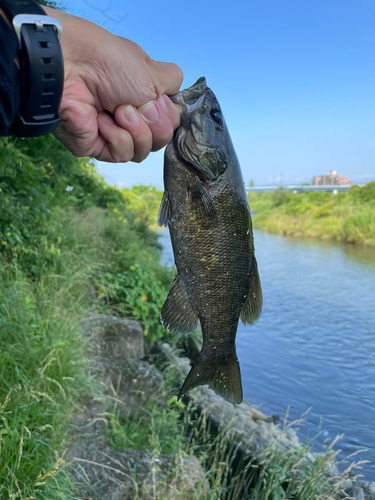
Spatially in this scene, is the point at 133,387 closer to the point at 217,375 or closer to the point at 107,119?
the point at 217,375

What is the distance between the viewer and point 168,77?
5.53 ft

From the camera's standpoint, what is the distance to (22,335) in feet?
11.8

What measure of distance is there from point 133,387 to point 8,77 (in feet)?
13.4

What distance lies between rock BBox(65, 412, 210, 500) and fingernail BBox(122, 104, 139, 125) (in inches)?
96.1

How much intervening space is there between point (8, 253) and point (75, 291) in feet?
3.36

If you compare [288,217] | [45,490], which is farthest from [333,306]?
[288,217]

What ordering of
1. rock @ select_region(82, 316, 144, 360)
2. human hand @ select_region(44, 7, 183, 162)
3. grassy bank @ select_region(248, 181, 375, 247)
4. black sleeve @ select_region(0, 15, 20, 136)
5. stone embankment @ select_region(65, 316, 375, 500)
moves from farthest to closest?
1. grassy bank @ select_region(248, 181, 375, 247)
2. rock @ select_region(82, 316, 144, 360)
3. stone embankment @ select_region(65, 316, 375, 500)
4. human hand @ select_region(44, 7, 183, 162)
5. black sleeve @ select_region(0, 15, 20, 136)

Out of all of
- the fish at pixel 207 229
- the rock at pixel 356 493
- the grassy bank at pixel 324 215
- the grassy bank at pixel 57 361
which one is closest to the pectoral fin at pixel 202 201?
the fish at pixel 207 229

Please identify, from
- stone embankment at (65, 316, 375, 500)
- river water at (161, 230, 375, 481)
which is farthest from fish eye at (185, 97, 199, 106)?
river water at (161, 230, 375, 481)

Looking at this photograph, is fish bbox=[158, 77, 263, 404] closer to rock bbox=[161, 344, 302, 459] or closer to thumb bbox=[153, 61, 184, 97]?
thumb bbox=[153, 61, 184, 97]

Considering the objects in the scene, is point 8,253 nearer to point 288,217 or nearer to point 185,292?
point 185,292

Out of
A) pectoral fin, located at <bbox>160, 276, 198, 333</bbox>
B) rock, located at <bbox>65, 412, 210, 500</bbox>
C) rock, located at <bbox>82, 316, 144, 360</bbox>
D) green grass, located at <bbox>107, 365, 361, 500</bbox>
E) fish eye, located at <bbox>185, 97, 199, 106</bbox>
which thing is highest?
fish eye, located at <bbox>185, 97, 199, 106</bbox>

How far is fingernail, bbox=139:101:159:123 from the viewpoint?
161 centimetres

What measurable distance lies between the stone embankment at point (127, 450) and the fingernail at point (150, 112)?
228cm
